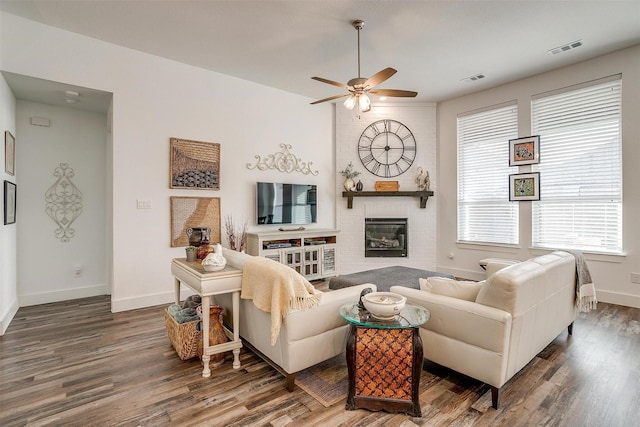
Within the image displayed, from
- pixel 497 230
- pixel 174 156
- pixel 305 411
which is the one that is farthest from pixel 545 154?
pixel 174 156

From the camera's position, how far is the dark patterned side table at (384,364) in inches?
73.0

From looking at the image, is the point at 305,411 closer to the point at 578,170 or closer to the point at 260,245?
the point at 260,245

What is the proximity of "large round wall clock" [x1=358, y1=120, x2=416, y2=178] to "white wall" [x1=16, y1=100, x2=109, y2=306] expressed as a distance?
13.5ft

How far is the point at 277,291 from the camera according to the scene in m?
1.98

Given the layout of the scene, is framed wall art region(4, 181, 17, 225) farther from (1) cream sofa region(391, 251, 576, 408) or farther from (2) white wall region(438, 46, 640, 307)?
(2) white wall region(438, 46, 640, 307)

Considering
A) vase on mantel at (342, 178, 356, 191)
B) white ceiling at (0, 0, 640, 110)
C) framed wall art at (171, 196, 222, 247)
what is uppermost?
white ceiling at (0, 0, 640, 110)

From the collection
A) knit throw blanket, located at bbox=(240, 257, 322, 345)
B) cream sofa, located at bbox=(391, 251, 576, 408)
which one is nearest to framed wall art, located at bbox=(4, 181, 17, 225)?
knit throw blanket, located at bbox=(240, 257, 322, 345)

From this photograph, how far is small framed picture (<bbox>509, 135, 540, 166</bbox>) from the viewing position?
15.2ft

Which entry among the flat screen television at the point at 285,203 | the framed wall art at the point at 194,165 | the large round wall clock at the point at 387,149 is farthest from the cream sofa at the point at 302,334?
the large round wall clock at the point at 387,149

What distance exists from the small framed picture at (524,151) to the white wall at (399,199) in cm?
127

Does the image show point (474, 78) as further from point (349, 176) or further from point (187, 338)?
point (187, 338)

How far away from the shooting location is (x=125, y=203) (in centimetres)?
376

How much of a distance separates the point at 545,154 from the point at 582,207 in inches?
34.3

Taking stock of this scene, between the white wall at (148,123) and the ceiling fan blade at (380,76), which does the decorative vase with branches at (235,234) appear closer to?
the white wall at (148,123)
